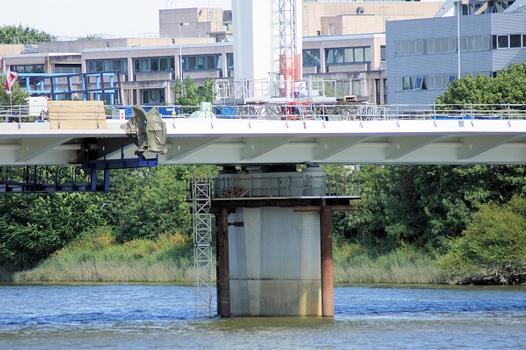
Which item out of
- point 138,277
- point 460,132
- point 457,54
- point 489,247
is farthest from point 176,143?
point 457,54

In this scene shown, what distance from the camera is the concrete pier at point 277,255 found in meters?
78.4

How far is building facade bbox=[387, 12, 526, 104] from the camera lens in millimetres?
147125

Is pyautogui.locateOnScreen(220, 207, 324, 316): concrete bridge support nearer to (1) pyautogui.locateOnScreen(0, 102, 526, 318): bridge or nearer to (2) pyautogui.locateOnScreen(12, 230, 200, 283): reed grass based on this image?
(1) pyautogui.locateOnScreen(0, 102, 526, 318): bridge

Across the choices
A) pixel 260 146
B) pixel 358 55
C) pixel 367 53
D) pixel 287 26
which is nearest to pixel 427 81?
pixel 287 26

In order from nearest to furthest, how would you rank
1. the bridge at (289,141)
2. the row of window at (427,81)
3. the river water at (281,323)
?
1. the river water at (281,323)
2. the bridge at (289,141)
3. the row of window at (427,81)

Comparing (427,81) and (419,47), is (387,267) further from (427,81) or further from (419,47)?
(419,47)

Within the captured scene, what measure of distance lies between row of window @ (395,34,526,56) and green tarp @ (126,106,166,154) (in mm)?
81374

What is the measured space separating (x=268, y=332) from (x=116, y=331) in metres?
6.56

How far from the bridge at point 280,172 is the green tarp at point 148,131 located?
3.02 m

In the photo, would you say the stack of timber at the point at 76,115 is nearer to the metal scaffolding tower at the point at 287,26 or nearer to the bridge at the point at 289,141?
the bridge at the point at 289,141

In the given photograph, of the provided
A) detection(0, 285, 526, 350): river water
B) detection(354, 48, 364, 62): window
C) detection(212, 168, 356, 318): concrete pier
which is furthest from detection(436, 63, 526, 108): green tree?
detection(354, 48, 364, 62): window

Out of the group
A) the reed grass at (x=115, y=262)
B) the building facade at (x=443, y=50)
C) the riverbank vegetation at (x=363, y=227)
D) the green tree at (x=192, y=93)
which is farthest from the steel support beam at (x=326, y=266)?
the green tree at (x=192, y=93)

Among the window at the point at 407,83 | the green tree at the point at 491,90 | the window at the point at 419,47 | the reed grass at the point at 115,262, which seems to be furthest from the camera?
the window at the point at 407,83

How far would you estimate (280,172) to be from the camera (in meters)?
80.3
